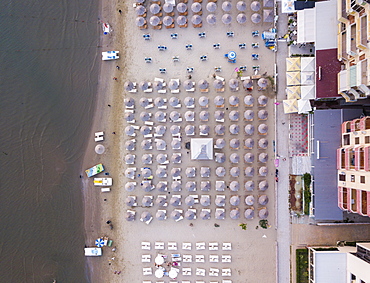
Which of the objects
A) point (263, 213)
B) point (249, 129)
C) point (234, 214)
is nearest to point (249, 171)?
point (249, 129)

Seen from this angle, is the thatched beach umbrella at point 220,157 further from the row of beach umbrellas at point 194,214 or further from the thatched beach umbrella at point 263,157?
the row of beach umbrellas at point 194,214

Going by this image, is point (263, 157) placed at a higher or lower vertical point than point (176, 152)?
lower

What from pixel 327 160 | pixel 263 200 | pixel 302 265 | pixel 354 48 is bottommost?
pixel 302 265

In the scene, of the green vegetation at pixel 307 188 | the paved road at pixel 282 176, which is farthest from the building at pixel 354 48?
the green vegetation at pixel 307 188

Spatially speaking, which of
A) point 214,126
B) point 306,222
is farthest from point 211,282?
point 214,126

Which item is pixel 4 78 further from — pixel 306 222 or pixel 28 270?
pixel 306 222

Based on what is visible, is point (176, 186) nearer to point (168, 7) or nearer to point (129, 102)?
point (129, 102)

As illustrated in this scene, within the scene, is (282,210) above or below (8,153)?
below
